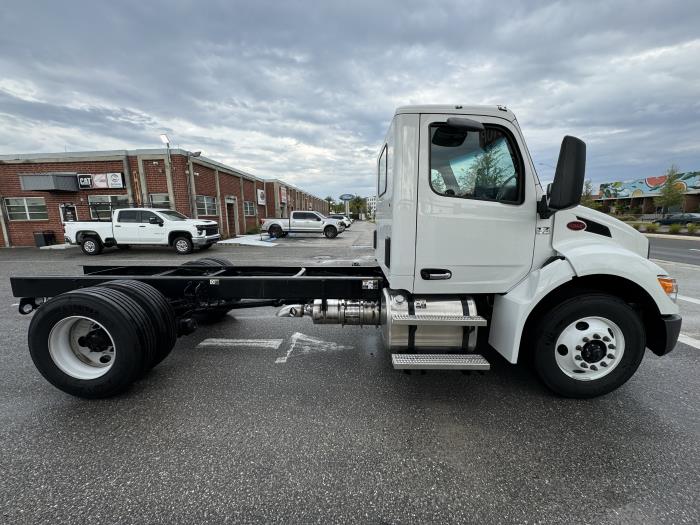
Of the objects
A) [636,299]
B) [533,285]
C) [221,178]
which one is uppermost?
[221,178]

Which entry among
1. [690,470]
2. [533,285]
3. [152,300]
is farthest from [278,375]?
[690,470]

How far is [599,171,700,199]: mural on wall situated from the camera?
50438 mm

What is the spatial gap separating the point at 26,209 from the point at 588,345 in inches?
961

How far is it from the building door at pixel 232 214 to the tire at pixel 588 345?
2139 cm

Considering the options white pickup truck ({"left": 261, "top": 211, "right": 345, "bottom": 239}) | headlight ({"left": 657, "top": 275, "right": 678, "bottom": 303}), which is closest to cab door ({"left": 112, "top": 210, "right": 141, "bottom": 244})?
white pickup truck ({"left": 261, "top": 211, "right": 345, "bottom": 239})

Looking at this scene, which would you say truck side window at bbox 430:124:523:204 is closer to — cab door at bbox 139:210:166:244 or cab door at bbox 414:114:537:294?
cab door at bbox 414:114:537:294

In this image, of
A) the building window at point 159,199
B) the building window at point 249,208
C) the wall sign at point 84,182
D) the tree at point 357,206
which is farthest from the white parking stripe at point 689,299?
A: the tree at point 357,206

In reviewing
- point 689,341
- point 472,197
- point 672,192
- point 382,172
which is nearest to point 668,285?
point 472,197

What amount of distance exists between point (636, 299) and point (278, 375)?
3.58 meters

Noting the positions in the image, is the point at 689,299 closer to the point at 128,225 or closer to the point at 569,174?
the point at 569,174

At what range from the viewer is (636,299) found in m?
3.04

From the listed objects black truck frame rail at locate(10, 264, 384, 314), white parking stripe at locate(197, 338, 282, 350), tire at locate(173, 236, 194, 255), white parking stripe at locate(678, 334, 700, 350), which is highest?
black truck frame rail at locate(10, 264, 384, 314)

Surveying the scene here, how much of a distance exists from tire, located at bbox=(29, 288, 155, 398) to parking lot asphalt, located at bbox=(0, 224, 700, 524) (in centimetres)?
20

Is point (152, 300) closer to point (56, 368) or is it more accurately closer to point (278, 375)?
point (56, 368)
